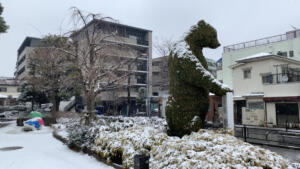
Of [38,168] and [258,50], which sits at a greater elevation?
[258,50]

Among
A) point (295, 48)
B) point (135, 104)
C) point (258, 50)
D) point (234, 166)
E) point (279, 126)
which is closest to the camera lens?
point (234, 166)

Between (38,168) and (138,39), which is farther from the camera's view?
(138,39)

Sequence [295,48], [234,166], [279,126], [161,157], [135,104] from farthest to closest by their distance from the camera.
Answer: [135,104] < [295,48] < [279,126] < [161,157] < [234,166]

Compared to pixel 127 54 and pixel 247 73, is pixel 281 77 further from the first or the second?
pixel 127 54

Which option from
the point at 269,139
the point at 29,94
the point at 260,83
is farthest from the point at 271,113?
the point at 29,94

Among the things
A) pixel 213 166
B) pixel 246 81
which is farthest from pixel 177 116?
pixel 246 81

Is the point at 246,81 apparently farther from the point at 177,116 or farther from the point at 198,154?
the point at 198,154

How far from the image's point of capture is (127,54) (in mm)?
11445

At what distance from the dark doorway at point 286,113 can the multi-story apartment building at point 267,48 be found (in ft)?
22.0

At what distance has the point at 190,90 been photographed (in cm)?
560

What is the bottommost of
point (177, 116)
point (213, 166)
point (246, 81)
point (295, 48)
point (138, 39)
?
point (213, 166)

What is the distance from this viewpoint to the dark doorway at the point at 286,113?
52.8ft

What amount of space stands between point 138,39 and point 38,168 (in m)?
31.6

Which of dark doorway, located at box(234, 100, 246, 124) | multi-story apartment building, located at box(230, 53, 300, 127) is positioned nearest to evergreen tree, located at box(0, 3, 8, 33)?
multi-story apartment building, located at box(230, 53, 300, 127)
